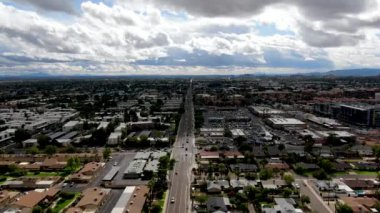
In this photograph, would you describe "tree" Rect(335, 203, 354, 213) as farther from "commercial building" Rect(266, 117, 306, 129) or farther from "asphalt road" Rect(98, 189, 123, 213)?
"commercial building" Rect(266, 117, 306, 129)

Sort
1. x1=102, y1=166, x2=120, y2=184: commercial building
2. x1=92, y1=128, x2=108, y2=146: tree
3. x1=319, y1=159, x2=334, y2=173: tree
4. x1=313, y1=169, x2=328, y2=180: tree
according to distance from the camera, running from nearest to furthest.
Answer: x1=102, y1=166, x2=120, y2=184: commercial building < x1=313, y1=169, x2=328, y2=180: tree < x1=319, y1=159, x2=334, y2=173: tree < x1=92, y1=128, x2=108, y2=146: tree

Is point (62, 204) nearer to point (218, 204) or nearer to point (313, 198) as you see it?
point (218, 204)

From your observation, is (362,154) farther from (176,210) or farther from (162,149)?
(176,210)

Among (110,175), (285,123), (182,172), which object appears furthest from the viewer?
(285,123)

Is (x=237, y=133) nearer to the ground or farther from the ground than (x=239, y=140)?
nearer to the ground

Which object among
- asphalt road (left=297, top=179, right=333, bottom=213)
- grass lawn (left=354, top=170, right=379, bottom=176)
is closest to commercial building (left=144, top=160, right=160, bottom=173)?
asphalt road (left=297, top=179, right=333, bottom=213)

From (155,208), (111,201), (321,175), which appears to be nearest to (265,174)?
(321,175)

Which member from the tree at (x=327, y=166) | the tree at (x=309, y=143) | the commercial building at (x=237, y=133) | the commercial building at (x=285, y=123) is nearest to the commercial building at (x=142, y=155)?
the commercial building at (x=237, y=133)
